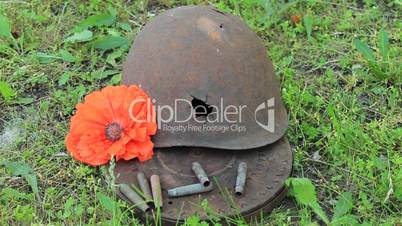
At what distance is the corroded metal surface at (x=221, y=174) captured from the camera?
10.3 feet

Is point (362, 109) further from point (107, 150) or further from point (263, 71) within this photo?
point (107, 150)

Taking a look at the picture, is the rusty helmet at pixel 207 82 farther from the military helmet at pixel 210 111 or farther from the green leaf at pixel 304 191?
the green leaf at pixel 304 191

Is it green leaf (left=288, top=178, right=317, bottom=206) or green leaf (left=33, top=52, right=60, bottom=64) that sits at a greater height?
green leaf (left=288, top=178, right=317, bottom=206)

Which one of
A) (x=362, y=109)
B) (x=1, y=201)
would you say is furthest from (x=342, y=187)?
(x=1, y=201)

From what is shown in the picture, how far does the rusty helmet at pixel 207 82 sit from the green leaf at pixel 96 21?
3.38 feet

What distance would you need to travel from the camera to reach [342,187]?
339 centimetres

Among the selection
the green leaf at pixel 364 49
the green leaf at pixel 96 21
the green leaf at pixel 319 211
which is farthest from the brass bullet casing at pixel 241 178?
the green leaf at pixel 96 21

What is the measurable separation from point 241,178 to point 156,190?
1.32 ft

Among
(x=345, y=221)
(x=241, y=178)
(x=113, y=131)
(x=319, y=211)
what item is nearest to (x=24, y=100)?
(x=113, y=131)

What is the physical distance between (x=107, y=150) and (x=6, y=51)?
1.30m

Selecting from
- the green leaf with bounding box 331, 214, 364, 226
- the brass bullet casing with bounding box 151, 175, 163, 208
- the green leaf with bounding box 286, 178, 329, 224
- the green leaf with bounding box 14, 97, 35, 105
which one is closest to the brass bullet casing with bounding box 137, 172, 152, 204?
the brass bullet casing with bounding box 151, 175, 163, 208

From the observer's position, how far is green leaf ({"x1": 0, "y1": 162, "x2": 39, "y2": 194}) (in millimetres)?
3382

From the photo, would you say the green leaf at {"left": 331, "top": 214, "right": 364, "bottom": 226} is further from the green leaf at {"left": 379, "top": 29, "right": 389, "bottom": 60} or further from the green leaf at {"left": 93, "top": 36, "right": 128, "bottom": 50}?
the green leaf at {"left": 93, "top": 36, "right": 128, "bottom": 50}

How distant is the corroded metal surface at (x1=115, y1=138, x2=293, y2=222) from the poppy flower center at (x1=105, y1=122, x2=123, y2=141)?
132 mm
